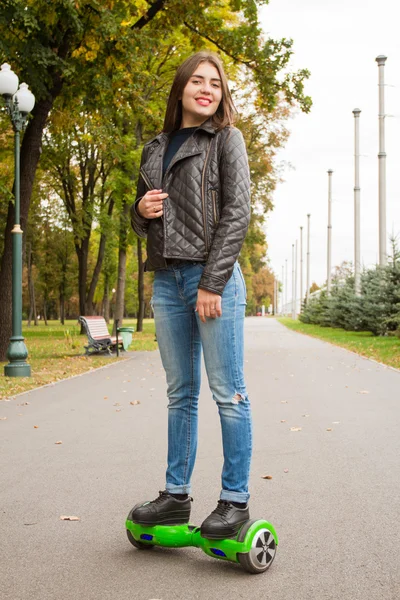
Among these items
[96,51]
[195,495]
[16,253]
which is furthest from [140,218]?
[96,51]

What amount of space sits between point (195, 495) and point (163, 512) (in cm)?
116

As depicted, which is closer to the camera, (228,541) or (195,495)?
(228,541)

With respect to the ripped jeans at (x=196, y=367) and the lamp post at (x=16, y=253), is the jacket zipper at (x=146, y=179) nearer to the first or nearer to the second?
the ripped jeans at (x=196, y=367)

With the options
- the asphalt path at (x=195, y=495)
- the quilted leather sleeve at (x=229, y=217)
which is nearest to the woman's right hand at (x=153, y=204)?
the quilted leather sleeve at (x=229, y=217)

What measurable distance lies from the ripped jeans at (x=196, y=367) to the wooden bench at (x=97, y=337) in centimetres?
1366

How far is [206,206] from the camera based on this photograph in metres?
3.36

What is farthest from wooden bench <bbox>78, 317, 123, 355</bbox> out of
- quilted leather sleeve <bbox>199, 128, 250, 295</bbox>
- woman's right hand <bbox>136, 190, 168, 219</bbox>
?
quilted leather sleeve <bbox>199, 128, 250, 295</bbox>

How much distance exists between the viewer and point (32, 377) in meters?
12.2

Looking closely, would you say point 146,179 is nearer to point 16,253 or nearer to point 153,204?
point 153,204

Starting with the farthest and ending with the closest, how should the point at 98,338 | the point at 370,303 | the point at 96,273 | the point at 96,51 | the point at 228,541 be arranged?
the point at 96,273 < the point at 370,303 < the point at 98,338 < the point at 96,51 < the point at 228,541

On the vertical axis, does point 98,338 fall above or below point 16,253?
below

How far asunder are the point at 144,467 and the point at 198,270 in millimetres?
2448

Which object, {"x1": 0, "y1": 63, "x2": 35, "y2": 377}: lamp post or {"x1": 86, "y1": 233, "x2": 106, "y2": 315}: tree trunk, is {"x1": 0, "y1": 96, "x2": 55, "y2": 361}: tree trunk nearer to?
{"x1": 0, "y1": 63, "x2": 35, "y2": 377}: lamp post

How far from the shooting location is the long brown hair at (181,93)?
351cm
